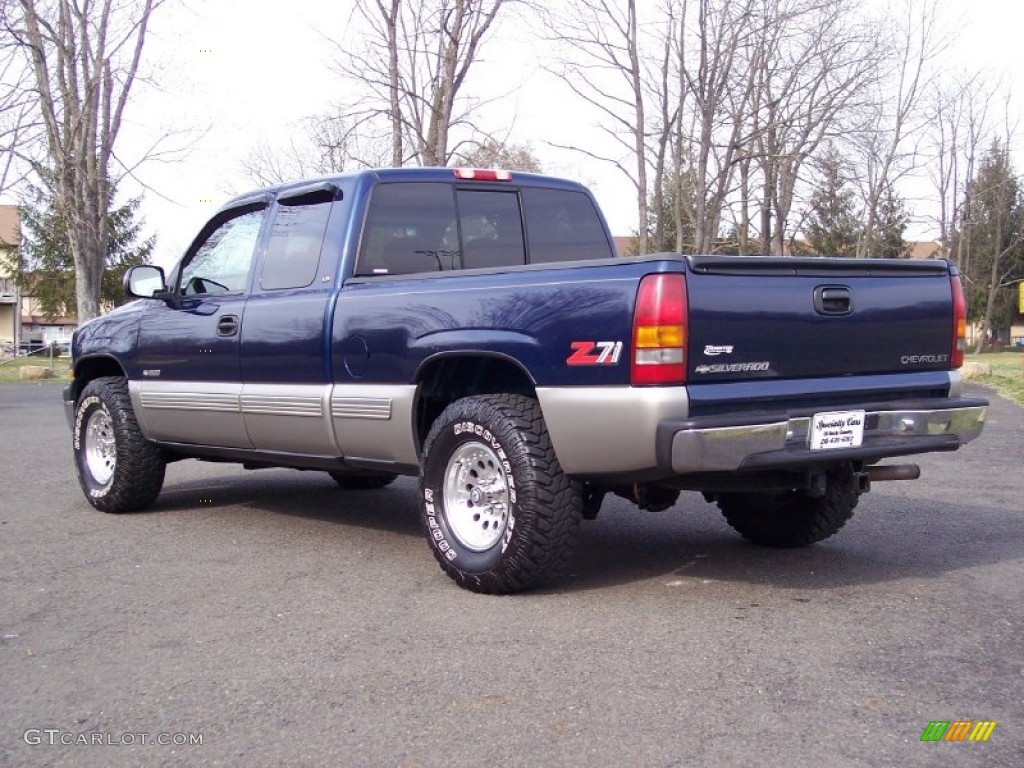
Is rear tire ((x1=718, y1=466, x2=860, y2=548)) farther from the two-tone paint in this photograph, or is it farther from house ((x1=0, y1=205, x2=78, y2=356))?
house ((x1=0, y1=205, x2=78, y2=356))

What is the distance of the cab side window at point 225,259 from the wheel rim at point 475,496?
7.05ft

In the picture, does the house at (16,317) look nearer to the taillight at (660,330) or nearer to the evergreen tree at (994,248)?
the evergreen tree at (994,248)

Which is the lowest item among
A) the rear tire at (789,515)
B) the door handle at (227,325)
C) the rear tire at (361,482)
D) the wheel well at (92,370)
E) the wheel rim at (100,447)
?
the rear tire at (361,482)

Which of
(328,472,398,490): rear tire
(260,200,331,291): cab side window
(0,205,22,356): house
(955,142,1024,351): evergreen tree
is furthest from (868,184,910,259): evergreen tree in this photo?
(0,205,22,356): house

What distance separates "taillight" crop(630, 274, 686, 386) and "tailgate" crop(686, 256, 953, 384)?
0.06m

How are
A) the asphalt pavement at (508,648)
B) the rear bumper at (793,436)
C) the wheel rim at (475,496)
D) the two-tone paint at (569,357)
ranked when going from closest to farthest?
1. the asphalt pavement at (508,648)
2. the rear bumper at (793,436)
3. the two-tone paint at (569,357)
4. the wheel rim at (475,496)

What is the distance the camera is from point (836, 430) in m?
4.70

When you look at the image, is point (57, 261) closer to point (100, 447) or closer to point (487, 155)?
point (487, 155)

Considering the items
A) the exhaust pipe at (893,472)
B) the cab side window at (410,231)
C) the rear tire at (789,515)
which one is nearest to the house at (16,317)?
the cab side window at (410,231)

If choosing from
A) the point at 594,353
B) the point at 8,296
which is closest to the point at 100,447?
the point at 594,353

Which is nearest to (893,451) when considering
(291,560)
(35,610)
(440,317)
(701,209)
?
(440,317)

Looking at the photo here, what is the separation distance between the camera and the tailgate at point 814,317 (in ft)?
14.6

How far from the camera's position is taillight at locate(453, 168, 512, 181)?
6305 millimetres

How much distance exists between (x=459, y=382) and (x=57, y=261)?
173 ft
